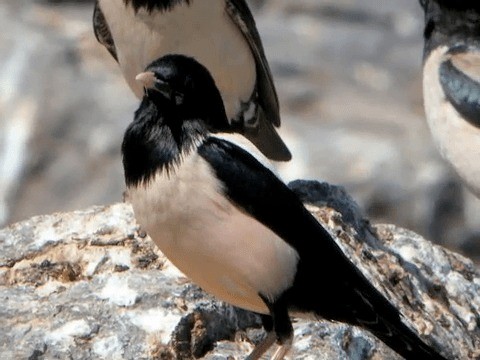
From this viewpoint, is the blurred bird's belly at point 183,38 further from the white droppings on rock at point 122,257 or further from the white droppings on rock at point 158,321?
the white droppings on rock at point 158,321

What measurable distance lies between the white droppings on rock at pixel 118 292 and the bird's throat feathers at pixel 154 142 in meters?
0.77

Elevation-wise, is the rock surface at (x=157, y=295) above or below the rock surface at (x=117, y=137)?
above

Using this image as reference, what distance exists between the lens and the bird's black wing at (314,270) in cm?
754

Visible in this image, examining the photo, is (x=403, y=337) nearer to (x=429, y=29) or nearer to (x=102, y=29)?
(x=102, y=29)

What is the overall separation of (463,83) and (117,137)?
5.08 metres

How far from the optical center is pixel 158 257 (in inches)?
337

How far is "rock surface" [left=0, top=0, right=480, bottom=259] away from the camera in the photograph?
49.3 feet

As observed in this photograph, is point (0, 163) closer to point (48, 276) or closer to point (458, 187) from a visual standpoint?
point (458, 187)

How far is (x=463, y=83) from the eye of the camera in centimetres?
1075

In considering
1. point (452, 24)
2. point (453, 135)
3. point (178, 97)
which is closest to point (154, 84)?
point (178, 97)

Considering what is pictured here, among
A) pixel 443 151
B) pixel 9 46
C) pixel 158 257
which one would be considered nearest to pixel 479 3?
pixel 443 151

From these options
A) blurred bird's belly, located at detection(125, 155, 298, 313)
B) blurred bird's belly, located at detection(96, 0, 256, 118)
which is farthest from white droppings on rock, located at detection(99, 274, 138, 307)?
blurred bird's belly, located at detection(96, 0, 256, 118)

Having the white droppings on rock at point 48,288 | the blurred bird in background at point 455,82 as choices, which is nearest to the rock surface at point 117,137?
the blurred bird in background at point 455,82

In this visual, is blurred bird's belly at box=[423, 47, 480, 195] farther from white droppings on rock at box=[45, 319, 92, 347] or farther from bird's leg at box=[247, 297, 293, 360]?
white droppings on rock at box=[45, 319, 92, 347]
